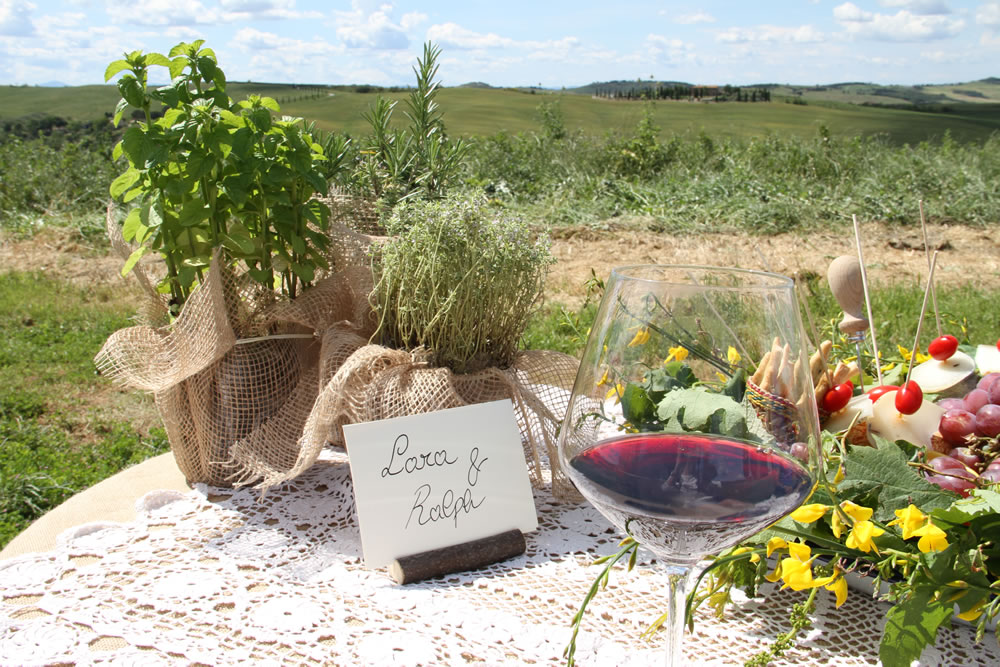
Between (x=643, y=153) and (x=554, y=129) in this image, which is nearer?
(x=643, y=153)

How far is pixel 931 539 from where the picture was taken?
78 centimetres

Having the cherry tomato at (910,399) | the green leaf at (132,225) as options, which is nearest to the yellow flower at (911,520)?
the cherry tomato at (910,399)

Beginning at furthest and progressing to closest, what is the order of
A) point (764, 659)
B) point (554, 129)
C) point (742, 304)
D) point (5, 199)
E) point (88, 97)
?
point (88, 97), point (554, 129), point (5, 199), point (764, 659), point (742, 304)

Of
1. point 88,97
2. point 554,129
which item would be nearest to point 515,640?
point 554,129

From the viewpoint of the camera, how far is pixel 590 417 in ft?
2.37

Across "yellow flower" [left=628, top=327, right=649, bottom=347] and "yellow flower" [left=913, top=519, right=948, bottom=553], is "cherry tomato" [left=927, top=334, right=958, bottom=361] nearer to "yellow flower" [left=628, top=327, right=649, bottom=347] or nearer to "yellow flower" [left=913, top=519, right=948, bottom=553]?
"yellow flower" [left=913, top=519, right=948, bottom=553]

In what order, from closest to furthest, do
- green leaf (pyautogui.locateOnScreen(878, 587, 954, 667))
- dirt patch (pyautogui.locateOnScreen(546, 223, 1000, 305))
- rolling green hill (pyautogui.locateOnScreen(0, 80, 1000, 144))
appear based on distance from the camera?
green leaf (pyautogui.locateOnScreen(878, 587, 954, 667))
dirt patch (pyautogui.locateOnScreen(546, 223, 1000, 305))
rolling green hill (pyautogui.locateOnScreen(0, 80, 1000, 144))

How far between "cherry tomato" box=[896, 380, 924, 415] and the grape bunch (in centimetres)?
5

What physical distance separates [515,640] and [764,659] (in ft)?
0.91

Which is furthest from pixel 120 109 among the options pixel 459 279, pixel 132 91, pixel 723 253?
pixel 723 253

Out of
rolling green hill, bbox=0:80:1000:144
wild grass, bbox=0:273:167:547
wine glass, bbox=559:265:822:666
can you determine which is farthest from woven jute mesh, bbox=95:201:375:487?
rolling green hill, bbox=0:80:1000:144

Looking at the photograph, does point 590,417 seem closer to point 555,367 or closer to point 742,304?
point 742,304

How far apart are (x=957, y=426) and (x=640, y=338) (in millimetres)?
581

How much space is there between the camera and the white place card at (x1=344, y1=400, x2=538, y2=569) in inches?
42.3
